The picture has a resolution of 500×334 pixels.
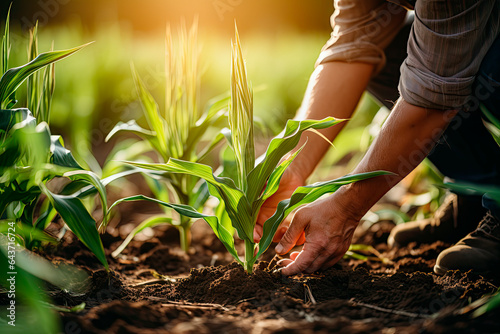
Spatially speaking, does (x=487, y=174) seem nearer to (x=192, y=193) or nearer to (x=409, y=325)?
(x=409, y=325)

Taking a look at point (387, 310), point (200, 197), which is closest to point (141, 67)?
point (200, 197)

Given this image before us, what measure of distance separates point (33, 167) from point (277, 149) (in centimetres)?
47

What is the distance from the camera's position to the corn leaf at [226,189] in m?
0.85

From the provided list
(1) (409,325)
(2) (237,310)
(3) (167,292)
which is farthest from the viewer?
(3) (167,292)

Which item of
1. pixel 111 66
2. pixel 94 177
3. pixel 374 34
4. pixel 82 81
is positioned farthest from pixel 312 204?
pixel 111 66

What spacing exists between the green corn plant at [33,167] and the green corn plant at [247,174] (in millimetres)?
112

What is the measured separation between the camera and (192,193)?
4.34ft

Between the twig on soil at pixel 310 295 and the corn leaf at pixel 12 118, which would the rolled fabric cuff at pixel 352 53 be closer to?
the twig on soil at pixel 310 295

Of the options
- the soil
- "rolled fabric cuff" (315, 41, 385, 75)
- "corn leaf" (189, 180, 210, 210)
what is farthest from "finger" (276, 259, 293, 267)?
"rolled fabric cuff" (315, 41, 385, 75)

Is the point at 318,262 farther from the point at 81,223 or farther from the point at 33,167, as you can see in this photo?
the point at 33,167

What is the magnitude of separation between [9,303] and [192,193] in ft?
2.10

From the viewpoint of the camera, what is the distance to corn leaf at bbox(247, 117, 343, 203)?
846 mm

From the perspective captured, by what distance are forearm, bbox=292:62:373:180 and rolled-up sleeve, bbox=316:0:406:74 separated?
0.09 feet

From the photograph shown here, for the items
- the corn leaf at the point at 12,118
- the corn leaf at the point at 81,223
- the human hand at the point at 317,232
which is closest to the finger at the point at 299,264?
the human hand at the point at 317,232
